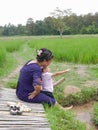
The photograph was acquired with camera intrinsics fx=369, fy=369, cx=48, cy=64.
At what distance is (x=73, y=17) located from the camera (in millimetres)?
49531

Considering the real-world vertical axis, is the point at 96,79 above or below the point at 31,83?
below

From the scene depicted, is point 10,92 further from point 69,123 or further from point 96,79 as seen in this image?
point 96,79

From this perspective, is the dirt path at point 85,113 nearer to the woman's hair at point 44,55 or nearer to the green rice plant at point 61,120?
the green rice plant at point 61,120

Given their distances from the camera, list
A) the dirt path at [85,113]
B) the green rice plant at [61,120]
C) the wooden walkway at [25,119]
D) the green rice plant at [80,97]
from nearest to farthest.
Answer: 1. the wooden walkway at [25,119]
2. the green rice plant at [61,120]
3. the dirt path at [85,113]
4. the green rice plant at [80,97]

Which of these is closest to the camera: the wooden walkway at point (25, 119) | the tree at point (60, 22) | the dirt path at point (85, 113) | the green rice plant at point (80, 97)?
the wooden walkway at point (25, 119)

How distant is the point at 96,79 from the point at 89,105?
4.94 ft

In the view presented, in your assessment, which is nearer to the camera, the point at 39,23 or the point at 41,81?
the point at 41,81

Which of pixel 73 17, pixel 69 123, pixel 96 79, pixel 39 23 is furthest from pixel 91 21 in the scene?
pixel 69 123

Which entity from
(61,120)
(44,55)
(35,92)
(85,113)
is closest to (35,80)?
(35,92)

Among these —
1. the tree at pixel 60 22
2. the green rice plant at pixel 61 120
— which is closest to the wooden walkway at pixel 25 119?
the green rice plant at pixel 61 120

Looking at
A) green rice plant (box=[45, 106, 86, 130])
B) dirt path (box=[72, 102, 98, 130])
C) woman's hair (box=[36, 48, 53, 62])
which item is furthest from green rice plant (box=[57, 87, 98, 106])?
woman's hair (box=[36, 48, 53, 62])

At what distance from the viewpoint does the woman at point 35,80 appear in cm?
485

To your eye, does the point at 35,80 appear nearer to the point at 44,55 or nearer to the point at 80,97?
the point at 44,55

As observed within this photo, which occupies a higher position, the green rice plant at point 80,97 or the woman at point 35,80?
the woman at point 35,80
